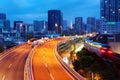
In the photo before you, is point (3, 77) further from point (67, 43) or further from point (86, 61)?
point (67, 43)

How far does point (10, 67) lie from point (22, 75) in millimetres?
8878

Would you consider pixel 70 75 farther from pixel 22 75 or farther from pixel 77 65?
pixel 77 65

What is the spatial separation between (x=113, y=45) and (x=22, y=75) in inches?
980

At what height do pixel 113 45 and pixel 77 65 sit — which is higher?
pixel 113 45

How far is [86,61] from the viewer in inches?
2327

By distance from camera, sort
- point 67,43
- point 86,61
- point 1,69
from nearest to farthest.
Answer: point 1,69
point 86,61
point 67,43

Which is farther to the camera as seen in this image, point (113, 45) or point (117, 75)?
point (113, 45)

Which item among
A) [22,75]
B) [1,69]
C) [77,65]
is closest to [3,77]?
[22,75]

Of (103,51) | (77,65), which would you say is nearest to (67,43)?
(77,65)

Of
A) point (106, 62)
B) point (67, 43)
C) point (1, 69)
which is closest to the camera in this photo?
point (1, 69)

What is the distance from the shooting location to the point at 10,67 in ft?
164

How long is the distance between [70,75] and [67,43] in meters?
88.0

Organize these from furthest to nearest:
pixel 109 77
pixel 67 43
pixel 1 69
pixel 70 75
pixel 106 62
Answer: pixel 67 43, pixel 106 62, pixel 1 69, pixel 109 77, pixel 70 75

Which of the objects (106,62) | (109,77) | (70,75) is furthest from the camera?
(106,62)
